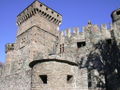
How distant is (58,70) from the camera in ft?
27.0

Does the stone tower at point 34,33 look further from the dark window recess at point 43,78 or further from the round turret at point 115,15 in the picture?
the dark window recess at point 43,78

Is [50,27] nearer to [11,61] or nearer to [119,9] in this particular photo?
[11,61]

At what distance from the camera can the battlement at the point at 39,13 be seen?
16.2 metres

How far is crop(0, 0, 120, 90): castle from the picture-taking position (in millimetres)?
8359

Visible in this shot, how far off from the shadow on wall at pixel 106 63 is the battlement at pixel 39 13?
18.7 ft

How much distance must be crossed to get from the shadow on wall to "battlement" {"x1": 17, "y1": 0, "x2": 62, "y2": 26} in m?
5.69

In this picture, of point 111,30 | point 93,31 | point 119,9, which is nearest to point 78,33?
point 93,31

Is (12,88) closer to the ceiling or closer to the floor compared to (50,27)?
closer to the floor

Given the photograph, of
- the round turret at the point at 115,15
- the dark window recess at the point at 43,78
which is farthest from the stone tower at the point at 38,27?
the dark window recess at the point at 43,78

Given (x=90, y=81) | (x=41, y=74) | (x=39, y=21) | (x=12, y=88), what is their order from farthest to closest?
(x=39, y=21) → (x=12, y=88) → (x=90, y=81) → (x=41, y=74)

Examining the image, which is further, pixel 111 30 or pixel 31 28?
pixel 31 28

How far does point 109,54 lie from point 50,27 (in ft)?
21.8

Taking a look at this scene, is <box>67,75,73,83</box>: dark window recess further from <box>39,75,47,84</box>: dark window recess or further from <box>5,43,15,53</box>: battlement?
<box>5,43,15,53</box>: battlement

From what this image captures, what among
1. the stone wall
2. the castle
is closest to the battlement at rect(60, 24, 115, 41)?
the castle
